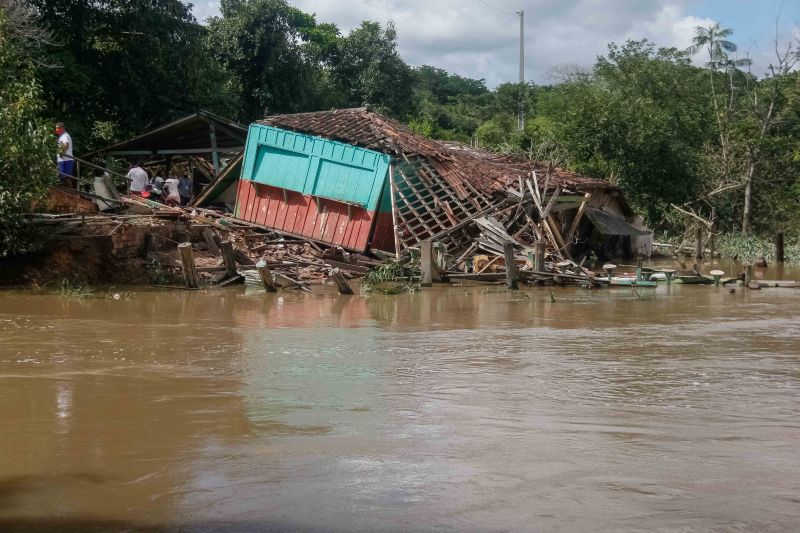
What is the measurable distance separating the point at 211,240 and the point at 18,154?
14.2 feet

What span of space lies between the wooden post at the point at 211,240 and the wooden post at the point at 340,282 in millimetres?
3166

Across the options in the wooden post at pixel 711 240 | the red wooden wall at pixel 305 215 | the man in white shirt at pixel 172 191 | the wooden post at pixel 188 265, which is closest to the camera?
the wooden post at pixel 188 265

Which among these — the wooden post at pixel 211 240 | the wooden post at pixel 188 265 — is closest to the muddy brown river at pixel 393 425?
the wooden post at pixel 188 265

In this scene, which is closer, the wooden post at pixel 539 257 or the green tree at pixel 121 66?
the wooden post at pixel 539 257

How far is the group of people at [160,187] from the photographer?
819 inches

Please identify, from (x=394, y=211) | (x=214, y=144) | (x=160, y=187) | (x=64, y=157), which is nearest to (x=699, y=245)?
(x=394, y=211)

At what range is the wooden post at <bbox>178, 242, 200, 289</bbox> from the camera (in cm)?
1476

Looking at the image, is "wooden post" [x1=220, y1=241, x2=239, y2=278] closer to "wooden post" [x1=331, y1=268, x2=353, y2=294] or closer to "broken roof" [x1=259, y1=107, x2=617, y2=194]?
"wooden post" [x1=331, y1=268, x2=353, y2=294]

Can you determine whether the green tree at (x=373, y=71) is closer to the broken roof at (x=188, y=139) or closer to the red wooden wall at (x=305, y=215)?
the broken roof at (x=188, y=139)

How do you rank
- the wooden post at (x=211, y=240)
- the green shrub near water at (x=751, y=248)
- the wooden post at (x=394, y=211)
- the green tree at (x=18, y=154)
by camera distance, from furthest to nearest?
the green shrub near water at (x=751, y=248) → the wooden post at (x=394, y=211) → the wooden post at (x=211, y=240) → the green tree at (x=18, y=154)

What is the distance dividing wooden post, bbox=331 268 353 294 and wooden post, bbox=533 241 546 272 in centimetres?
367

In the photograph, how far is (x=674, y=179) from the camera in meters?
27.4

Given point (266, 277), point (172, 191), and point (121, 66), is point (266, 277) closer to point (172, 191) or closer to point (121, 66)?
point (172, 191)

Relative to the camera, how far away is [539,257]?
55.1ft
